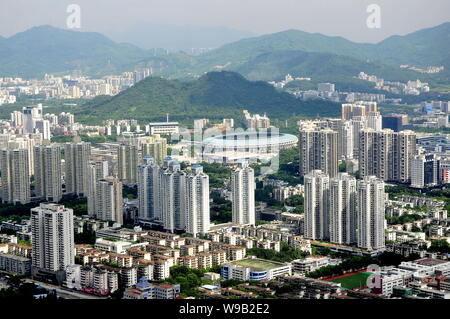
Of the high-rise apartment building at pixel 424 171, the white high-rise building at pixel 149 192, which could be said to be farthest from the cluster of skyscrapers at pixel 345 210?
the high-rise apartment building at pixel 424 171

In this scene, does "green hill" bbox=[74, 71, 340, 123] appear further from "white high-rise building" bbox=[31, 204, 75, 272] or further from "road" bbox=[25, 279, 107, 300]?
"road" bbox=[25, 279, 107, 300]

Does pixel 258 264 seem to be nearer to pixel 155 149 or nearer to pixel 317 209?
pixel 317 209

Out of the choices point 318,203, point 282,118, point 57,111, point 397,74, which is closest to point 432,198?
point 318,203

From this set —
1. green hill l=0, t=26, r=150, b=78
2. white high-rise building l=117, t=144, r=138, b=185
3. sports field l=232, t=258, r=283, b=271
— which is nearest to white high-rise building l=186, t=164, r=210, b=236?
sports field l=232, t=258, r=283, b=271

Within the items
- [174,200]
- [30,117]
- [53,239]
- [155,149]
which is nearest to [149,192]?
[174,200]

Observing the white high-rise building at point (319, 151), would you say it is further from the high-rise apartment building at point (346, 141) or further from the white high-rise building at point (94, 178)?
the white high-rise building at point (94, 178)

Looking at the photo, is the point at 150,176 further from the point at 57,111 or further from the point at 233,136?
the point at 57,111
